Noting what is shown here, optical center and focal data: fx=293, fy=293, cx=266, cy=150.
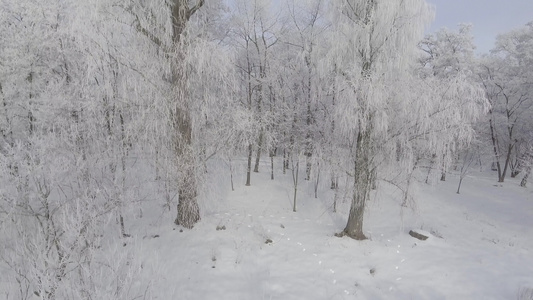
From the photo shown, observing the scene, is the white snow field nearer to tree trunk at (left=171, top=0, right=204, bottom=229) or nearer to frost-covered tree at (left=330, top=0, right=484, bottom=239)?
tree trunk at (left=171, top=0, right=204, bottom=229)

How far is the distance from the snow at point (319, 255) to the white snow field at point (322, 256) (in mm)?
28

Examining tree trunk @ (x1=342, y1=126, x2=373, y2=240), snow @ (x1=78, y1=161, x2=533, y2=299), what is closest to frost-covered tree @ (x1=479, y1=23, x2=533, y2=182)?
snow @ (x1=78, y1=161, x2=533, y2=299)

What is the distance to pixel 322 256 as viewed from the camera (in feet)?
28.2

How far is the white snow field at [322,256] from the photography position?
23.4 feet

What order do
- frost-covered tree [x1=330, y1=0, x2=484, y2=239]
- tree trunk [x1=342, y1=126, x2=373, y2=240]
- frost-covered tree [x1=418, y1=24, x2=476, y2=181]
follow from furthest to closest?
frost-covered tree [x1=418, y1=24, x2=476, y2=181] → tree trunk [x1=342, y1=126, x2=373, y2=240] → frost-covered tree [x1=330, y1=0, x2=484, y2=239]

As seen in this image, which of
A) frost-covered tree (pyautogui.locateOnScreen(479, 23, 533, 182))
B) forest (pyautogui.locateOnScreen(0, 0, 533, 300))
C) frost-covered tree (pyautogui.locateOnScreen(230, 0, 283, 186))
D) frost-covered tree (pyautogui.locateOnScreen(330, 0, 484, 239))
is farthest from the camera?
frost-covered tree (pyautogui.locateOnScreen(479, 23, 533, 182))

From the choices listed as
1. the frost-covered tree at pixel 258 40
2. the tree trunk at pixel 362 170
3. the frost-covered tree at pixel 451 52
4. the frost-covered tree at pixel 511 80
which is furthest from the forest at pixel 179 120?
the frost-covered tree at pixel 511 80

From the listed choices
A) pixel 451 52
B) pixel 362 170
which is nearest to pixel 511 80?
pixel 451 52

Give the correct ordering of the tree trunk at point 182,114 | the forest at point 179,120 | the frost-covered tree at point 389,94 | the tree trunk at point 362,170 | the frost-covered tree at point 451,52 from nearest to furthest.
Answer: the forest at point 179,120
the frost-covered tree at point 389,94
the tree trunk at point 182,114
the tree trunk at point 362,170
the frost-covered tree at point 451,52

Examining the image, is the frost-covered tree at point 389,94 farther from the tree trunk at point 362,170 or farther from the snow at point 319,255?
the snow at point 319,255

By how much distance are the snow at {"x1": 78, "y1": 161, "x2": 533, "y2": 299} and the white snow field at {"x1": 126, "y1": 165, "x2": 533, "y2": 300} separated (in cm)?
3

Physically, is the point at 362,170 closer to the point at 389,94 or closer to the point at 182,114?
the point at 389,94

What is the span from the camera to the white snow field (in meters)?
7.12

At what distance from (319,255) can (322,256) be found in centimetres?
10
